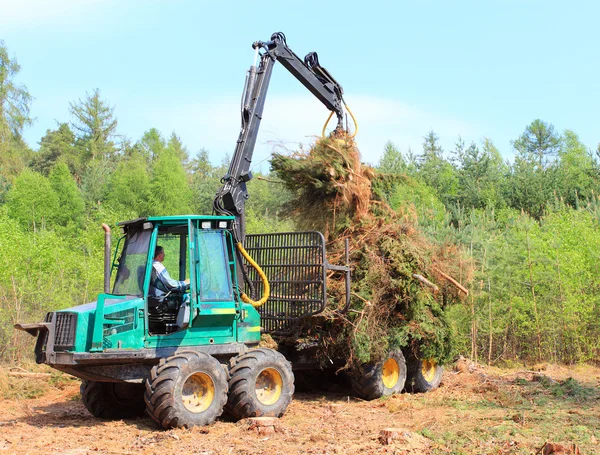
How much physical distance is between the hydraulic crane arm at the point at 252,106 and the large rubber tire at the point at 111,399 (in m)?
2.46

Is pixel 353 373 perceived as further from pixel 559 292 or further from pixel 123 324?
pixel 559 292

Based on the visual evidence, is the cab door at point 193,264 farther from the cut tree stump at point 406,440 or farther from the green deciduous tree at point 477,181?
the green deciduous tree at point 477,181

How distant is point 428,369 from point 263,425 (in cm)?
447

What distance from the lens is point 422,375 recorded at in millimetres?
11164

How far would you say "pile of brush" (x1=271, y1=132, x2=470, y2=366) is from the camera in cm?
992

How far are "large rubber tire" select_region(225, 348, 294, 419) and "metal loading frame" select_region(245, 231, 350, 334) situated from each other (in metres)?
1.19

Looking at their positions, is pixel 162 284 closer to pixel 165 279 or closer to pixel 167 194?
pixel 165 279

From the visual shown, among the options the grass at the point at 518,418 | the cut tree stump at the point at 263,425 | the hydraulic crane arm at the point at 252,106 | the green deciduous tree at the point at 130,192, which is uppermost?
the green deciduous tree at the point at 130,192

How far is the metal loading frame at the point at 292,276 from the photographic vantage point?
31.7 ft

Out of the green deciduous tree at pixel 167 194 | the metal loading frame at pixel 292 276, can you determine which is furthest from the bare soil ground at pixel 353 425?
the green deciduous tree at pixel 167 194

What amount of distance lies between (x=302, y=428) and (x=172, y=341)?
73.4 inches

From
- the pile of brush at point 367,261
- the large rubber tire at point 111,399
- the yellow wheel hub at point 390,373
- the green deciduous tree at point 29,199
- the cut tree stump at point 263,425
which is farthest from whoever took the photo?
the green deciduous tree at point 29,199

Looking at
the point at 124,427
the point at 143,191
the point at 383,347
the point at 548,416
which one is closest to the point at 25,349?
the point at 124,427

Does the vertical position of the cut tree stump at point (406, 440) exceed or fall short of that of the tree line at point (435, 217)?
it falls short
